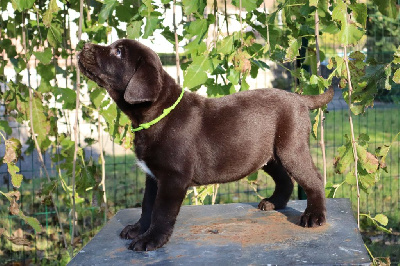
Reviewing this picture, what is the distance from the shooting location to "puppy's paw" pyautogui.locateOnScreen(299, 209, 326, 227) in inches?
119

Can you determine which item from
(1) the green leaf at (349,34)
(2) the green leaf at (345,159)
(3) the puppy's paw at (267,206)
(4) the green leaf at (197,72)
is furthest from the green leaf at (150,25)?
(2) the green leaf at (345,159)

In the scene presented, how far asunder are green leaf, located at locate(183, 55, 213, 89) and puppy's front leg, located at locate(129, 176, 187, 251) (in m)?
0.81

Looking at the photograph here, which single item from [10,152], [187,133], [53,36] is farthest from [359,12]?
[10,152]

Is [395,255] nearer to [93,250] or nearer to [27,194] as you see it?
[93,250]

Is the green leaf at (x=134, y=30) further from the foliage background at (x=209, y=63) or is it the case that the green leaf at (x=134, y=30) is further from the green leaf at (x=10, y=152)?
the green leaf at (x=10, y=152)

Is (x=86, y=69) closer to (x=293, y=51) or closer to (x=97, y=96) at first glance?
(x=97, y=96)

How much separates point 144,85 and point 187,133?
313 mm

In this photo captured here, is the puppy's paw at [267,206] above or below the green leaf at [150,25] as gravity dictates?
below

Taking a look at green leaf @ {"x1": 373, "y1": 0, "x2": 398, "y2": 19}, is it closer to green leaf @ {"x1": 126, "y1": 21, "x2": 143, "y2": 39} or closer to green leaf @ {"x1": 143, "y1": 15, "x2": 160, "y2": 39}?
green leaf @ {"x1": 143, "y1": 15, "x2": 160, "y2": 39}

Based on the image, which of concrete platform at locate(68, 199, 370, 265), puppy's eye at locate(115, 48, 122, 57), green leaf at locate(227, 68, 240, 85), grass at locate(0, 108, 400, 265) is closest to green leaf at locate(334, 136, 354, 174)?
concrete platform at locate(68, 199, 370, 265)

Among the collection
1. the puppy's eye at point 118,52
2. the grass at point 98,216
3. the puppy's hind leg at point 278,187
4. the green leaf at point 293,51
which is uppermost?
the green leaf at point 293,51

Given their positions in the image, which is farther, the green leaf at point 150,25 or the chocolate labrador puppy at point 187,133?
the green leaf at point 150,25

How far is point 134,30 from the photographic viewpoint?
3.61 meters

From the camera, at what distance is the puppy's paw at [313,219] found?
301cm
